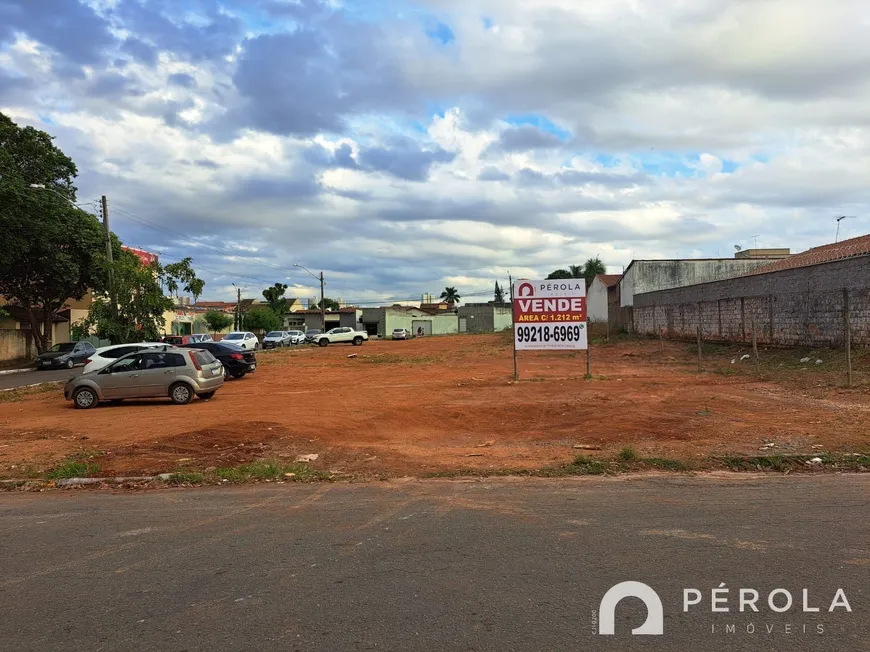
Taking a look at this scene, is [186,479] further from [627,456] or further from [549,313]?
[549,313]

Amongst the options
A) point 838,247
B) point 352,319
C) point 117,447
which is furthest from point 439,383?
point 352,319

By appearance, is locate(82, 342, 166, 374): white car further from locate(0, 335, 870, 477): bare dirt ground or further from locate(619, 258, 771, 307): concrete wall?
locate(619, 258, 771, 307): concrete wall

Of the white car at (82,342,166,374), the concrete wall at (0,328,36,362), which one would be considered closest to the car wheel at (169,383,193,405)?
the white car at (82,342,166,374)

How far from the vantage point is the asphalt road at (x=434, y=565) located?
3660 millimetres

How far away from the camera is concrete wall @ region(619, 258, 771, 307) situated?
4909 centimetres

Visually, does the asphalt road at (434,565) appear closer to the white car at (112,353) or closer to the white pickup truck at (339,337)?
the white car at (112,353)

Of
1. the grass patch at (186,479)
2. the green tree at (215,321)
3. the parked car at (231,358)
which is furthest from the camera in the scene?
the green tree at (215,321)

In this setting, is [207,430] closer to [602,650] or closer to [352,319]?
[602,650]

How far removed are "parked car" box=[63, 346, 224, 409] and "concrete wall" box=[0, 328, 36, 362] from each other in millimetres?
30251

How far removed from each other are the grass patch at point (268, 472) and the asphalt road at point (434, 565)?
0.79m

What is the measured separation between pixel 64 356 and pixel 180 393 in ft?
76.4

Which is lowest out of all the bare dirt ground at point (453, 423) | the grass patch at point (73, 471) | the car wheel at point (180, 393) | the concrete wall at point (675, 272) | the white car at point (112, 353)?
the bare dirt ground at point (453, 423)

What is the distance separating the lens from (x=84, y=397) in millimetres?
15953

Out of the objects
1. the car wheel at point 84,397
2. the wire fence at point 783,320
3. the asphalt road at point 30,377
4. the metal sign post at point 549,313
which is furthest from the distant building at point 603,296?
the car wheel at point 84,397
